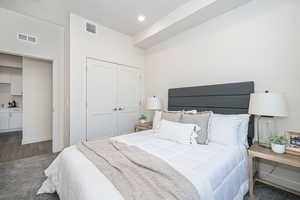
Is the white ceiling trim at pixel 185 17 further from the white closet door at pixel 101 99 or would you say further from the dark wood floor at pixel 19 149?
the dark wood floor at pixel 19 149

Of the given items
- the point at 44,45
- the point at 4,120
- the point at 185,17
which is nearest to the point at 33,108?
the point at 44,45

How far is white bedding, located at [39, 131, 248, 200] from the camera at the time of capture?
1.00 meters

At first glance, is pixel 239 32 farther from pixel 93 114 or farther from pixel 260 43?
pixel 93 114

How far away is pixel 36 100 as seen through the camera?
3969mm

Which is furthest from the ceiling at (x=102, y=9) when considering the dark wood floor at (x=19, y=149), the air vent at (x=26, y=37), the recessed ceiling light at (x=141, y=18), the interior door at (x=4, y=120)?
the interior door at (x=4, y=120)

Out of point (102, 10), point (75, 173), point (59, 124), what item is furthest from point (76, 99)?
point (75, 173)

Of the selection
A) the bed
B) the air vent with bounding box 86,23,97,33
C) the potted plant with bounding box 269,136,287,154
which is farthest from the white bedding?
the air vent with bounding box 86,23,97,33

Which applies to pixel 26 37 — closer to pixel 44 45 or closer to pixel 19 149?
pixel 44 45

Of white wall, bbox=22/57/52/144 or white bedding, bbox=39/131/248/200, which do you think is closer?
white bedding, bbox=39/131/248/200

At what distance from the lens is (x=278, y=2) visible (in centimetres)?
192

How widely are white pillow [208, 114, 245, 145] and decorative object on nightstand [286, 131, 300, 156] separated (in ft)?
1.55

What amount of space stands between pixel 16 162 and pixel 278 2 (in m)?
5.00

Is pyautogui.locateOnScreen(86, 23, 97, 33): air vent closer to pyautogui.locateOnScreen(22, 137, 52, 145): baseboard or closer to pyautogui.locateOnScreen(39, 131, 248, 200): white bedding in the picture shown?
pyautogui.locateOnScreen(39, 131, 248, 200): white bedding

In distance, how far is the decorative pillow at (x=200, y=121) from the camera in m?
1.88
